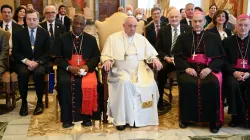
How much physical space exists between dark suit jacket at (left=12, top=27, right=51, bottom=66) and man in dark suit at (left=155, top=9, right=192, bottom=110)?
1579 mm

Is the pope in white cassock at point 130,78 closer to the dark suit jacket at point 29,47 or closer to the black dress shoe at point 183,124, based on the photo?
the black dress shoe at point 183,124

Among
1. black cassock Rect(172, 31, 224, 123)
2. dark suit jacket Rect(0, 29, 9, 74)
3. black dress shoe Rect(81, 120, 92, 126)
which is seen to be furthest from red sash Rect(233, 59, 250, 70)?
dark suit jacket Rect(0, 29, 9, 74)

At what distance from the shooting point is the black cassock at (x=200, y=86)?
154 inches

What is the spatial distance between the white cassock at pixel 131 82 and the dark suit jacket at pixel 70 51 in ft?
0.43

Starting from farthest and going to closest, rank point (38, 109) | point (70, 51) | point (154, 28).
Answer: point (154, 28), point (38, 109), point (70, 51)

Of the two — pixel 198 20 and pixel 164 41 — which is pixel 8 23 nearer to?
pixel 164 41

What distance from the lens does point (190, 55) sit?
426 cm

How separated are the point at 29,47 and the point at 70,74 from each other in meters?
0.89

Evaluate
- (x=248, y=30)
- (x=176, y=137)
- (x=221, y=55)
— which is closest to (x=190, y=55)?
(x=221, y=55)

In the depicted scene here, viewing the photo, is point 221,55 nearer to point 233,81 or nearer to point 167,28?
point 233,81

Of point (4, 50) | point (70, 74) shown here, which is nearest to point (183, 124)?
point (70, 74)

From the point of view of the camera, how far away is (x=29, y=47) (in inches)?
181

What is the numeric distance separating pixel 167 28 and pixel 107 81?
1.36 metres

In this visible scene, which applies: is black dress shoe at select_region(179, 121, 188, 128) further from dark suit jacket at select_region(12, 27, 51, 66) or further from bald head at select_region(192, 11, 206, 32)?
dark suit jacket at select_region(12, 27, 51, 66)
